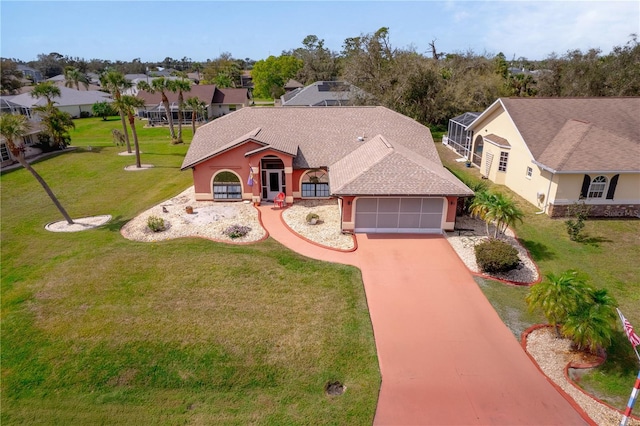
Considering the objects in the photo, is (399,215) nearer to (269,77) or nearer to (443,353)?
(443,353)

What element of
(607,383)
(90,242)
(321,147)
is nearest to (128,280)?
(90,242)

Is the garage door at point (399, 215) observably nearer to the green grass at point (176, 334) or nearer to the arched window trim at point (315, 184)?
the green grass at point (176, 334)

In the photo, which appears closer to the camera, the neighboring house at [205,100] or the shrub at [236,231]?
the shrub at [236,231]

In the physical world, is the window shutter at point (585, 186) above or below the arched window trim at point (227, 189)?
above

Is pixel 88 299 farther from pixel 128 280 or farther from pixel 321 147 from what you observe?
pixel 321 147

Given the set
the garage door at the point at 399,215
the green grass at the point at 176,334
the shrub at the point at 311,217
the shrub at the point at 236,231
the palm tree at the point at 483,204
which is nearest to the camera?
the green grass at the point at 176,334

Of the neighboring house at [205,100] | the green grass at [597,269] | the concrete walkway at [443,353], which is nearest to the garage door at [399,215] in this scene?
the concrete walkway at [443,353]

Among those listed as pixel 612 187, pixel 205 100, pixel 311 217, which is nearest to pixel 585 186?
pixel 612 187

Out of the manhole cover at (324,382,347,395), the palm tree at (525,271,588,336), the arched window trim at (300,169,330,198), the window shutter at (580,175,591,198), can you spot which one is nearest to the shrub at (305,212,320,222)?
the arched window trim at (300,169,330,198)
